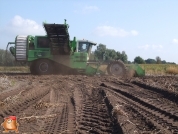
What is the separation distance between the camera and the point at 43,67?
79.3 feet

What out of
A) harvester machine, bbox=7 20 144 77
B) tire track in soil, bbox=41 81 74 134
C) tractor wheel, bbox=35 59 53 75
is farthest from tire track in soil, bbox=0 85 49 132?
tractor wheel, bbox=35 59 53 75

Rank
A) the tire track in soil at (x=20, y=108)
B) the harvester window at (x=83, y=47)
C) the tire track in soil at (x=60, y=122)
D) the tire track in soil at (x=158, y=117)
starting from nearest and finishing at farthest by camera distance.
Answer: the tire track in soil at (x=60, y=122), the tire track in soil at (x=158, y=117), the tire track in soil at (x=20, y=108), the harvester window at (x=83, y=47)

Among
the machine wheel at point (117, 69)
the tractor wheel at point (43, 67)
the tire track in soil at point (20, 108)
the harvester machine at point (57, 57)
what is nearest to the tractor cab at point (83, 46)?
the harvester machine at point (57, 57)

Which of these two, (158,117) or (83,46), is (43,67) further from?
(158,117)

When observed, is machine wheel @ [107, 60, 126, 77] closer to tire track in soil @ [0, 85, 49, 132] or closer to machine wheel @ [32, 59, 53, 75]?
machine wheel @ [32, 59, 53, 75]

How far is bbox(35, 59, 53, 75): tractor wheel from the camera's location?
24094mm

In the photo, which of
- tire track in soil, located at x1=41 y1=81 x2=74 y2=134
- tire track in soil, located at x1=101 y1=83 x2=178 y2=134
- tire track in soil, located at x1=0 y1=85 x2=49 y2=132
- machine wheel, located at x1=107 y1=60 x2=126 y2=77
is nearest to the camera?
tire track in soil, located at x1=41 y1=81 x2=74 y2=134

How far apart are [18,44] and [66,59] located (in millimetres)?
3956

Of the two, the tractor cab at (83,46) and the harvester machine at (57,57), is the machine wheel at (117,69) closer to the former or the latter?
the harvester machine at (57,57)

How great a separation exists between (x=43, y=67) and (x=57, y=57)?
4.49 ft

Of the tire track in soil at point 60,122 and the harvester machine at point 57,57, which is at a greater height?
the harvester machine at point 57,57

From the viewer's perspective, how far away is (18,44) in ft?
78.9

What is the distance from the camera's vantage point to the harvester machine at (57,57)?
2344 cm

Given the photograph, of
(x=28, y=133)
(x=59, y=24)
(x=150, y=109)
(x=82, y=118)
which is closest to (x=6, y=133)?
(x=28, y=133)
